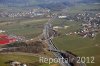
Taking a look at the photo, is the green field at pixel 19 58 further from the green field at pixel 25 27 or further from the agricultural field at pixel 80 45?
the green field at pixel 25 27

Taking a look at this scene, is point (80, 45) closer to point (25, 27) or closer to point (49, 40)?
point (49, 40)

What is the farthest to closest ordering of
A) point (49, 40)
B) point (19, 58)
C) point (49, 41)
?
1. point (49, 40)
2. point (49, 41)
3. point (19, 58)

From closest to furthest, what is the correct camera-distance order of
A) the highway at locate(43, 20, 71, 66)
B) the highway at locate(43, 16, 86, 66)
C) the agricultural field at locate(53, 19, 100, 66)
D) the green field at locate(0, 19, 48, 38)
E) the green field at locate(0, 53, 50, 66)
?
the highway at locate(43, 16, 86, 66)
the highway at locate(43, 20, 71, 66)
the green field at locate(0, 53, 50, 66)
the agricultural field at locate(53, 19, 100, 66)
the green field at locate(0, 19, 48, 38)

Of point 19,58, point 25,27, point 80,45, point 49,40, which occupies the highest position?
point 19,58

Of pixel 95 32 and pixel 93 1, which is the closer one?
pixel 95 32

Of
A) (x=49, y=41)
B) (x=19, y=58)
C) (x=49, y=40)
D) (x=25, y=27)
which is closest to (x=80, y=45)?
(x=49, y=41)

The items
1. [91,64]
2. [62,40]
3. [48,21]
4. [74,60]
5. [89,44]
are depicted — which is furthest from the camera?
[48,21]

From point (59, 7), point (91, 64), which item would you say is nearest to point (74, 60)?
point (91, 64)

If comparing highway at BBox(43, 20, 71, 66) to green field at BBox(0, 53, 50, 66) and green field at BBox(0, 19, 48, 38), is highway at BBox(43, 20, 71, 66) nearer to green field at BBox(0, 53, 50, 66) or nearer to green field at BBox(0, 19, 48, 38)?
green field at BBox(0, 19, 48, 38)

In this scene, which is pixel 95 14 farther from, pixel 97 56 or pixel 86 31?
pixel 97 56

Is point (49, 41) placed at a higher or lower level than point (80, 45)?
lower

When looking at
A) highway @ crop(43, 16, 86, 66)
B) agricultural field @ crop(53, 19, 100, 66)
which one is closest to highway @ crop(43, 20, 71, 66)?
highway @ crop(43, 16, 86, 66)
